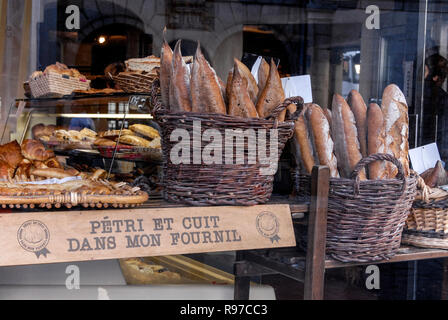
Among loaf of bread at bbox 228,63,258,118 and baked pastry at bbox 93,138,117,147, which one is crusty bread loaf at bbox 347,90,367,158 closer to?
loaf of bread at bbox 228,63,258,118

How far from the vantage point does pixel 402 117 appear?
5.52 ft

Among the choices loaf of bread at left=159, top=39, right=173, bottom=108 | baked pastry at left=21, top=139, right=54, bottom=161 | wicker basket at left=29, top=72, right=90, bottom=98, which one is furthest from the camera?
wicker basket at left=29, top=72, right=90, bottom=98

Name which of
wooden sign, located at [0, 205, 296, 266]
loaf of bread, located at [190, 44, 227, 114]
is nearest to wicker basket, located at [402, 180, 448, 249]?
wooden sign, located at [0, 205, 296, 266]

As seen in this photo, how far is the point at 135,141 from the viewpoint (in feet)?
8.44

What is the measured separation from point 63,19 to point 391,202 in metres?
4.88

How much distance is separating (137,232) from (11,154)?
2.39 ft

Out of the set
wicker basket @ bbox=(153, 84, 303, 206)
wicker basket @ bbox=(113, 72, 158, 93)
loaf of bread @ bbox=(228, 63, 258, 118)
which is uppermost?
wicker basket @ bbox=(113, 72, 158, 93)

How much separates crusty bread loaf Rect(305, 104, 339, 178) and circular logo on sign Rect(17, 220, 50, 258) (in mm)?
835

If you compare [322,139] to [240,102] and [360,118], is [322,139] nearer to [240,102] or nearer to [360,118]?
[360,118]

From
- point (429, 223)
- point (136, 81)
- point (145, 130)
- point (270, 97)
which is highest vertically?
point (136, 81)

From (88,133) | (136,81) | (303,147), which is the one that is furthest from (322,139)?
(88,133)

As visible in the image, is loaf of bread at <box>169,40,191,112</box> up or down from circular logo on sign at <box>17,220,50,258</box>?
up

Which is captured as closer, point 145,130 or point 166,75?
point 166,75

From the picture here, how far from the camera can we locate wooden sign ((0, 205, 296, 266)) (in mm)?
1217
